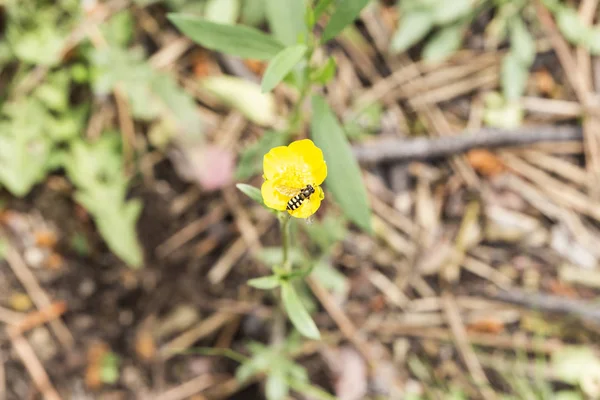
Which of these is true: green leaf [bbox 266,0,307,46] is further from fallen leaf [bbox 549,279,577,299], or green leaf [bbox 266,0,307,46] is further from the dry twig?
the dry twig

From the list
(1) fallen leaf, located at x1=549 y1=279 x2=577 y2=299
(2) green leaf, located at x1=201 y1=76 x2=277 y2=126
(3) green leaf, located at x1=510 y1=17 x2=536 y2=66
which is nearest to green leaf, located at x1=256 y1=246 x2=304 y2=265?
(2) green leaf, located at x1=201 y1=76 x2=277 y2=126

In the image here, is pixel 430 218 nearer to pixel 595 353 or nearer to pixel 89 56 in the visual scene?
pixel 595 353

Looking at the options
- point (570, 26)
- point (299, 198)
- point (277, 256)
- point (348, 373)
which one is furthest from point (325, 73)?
point (570, 26)

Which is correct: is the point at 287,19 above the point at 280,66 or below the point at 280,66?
above

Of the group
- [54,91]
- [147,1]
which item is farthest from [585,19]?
[54,91]

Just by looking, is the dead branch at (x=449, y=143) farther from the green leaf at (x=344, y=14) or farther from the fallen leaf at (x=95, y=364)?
the fallen leaf at (x=95, y=364)

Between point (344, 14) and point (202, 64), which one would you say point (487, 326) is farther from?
point (202, 64)
